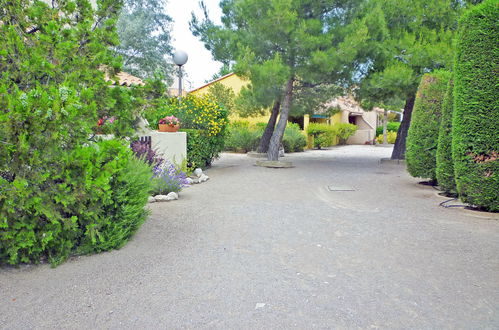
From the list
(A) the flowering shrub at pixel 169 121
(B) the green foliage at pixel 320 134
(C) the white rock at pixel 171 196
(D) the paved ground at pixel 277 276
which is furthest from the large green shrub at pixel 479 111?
(B) the green foliage at pixel 320 134

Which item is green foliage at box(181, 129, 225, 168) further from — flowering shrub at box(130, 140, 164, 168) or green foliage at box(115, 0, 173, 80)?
green foliage at box(115, 0, 173, 80)

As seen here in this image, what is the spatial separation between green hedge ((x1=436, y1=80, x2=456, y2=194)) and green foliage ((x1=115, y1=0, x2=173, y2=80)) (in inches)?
778

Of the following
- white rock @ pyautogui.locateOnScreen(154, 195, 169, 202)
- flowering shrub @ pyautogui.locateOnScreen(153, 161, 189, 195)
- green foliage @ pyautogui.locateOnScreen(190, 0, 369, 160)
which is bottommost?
white rock @ pyautogui.locateOnScreen(154, 195, 169, 202)

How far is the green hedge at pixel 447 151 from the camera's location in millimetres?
6441

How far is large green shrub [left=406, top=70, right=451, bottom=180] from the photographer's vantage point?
7578mm

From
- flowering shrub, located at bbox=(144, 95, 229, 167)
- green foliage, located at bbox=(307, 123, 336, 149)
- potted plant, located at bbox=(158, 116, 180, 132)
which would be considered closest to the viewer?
potted plant, located at bbox=(158, 116, 180, 132)

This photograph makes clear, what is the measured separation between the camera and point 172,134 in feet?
27.8

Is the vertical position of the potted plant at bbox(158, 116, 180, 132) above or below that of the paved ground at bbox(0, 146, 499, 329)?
above

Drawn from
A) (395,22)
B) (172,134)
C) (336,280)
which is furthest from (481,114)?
(395,22)

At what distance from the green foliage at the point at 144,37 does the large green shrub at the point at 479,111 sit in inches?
804

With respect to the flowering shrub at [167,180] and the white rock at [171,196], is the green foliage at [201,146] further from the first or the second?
the white rock at [171,196]

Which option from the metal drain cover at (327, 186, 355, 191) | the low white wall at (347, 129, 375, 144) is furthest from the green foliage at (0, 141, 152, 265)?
the low white wall at (347, 129, 375, 144)

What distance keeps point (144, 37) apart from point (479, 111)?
23450 mm

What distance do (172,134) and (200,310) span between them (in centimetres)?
644
